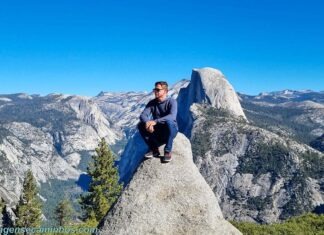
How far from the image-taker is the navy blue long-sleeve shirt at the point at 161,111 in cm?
1654

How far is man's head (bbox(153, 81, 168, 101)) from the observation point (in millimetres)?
16603

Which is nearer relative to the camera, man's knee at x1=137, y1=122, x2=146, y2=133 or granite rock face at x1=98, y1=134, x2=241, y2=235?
granite rock face at x1=98, y1=134, x2=241, y2=235

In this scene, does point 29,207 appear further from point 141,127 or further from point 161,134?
point 161,134

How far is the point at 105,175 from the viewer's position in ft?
249

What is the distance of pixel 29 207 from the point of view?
91000 millimetres

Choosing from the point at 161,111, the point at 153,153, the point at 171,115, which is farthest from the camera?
the point at 153,153

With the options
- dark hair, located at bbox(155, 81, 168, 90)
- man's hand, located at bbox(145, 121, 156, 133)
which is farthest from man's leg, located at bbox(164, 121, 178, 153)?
dark hair, located at bbox(155, 81, 168, 90)

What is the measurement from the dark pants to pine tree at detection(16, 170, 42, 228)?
77.4 meters

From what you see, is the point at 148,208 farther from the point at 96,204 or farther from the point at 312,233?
the point at 96,204

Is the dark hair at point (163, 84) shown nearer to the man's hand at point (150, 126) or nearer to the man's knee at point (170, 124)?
the man's knee at point (170, 124)

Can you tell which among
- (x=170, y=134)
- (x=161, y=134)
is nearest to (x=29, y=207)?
(x=161, y=134)

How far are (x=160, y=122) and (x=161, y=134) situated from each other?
2.40 ft

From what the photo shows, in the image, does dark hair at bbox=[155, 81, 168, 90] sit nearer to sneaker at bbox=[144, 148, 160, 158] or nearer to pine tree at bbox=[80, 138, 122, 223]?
sneaker at bbox=[144, 148, 160, 158]

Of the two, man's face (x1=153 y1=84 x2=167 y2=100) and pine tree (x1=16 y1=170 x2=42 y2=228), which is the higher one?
man's face (x1=153 y1=84 x2=167 y2=100)
